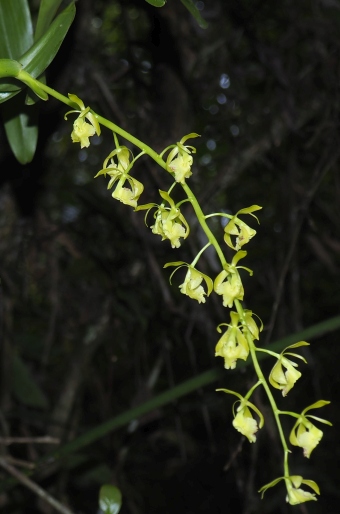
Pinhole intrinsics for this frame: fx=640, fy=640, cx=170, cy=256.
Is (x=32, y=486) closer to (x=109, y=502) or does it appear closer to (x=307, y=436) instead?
(x=109, y=502)

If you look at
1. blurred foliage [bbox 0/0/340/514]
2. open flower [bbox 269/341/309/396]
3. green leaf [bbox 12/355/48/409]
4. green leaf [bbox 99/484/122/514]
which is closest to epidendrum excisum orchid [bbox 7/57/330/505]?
open flower [bbox 269/341/309/396]

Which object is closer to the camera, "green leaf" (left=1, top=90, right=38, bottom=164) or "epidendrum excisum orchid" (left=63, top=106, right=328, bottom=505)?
"epidendrum excisum orchid" (left=63, top=106, right=328, bottom=505)

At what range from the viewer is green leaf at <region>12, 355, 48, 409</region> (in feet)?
4.80

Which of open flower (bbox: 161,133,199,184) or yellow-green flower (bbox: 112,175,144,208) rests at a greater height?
open flower (bbox: 161,133,199,184)

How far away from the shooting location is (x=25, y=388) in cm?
148

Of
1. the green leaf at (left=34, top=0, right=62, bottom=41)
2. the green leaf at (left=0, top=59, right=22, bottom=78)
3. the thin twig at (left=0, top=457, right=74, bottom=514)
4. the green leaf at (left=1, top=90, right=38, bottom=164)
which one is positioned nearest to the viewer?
the green leaf at (left=0, top=59, right=22, bottom=78)

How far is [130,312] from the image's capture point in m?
1.43

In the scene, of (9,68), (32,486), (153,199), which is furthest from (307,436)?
(153,199)

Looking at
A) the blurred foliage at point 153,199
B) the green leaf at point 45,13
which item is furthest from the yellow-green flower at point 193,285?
the blurred foliage at point 153,199

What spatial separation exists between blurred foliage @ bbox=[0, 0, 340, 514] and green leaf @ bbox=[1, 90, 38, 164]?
0.46 m

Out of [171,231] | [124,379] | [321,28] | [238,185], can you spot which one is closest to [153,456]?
[124,379]

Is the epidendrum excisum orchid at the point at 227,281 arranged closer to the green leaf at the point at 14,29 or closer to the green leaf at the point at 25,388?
the green leaf at the point at 14,29

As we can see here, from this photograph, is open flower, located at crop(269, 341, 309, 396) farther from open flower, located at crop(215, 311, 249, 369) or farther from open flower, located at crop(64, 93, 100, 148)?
open flower, located at crop(64, 93, 100, 148)

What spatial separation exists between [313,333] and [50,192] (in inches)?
37.5
